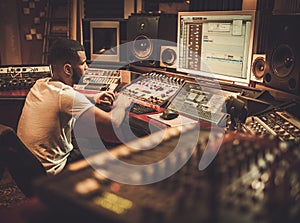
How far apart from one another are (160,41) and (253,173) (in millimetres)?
2419

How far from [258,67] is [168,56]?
0.93 metres

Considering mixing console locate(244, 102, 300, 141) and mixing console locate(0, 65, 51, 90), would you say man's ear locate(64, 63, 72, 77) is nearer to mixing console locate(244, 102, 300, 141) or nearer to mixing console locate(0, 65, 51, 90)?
mixing console locate(244, 102, 300, 141)

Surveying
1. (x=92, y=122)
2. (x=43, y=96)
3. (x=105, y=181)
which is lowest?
(x=92, y=122)

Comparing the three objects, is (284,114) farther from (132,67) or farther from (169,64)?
(132,67)

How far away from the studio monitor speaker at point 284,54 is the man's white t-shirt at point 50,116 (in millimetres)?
1029

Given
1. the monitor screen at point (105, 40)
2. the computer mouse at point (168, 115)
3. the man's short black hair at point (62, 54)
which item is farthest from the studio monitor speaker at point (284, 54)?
the monitor screen at point (105, 40)

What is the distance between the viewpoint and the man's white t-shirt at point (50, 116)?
1.92 metres

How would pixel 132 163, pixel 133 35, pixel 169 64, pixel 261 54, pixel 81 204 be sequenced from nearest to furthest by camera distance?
1. pixel 81 204
2. pixel 132 163
3. pixel 261 54
4. pixel 169 64
5. pixel 133 35

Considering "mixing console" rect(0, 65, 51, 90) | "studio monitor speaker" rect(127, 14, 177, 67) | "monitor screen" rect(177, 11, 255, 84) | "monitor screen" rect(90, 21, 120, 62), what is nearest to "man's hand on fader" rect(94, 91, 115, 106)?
"monitor screen" rect(177, 11, 255, 84)

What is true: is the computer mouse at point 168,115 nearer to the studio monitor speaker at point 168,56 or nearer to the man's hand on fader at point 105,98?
the man's hand on fader at point 105,98

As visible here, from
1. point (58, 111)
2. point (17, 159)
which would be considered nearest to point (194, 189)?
point (17, 159)

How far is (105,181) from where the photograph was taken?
2.09 ft

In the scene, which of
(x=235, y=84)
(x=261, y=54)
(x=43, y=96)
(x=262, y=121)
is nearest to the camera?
(x=262, y=121)

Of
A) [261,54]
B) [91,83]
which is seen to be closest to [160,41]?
[91,83]
